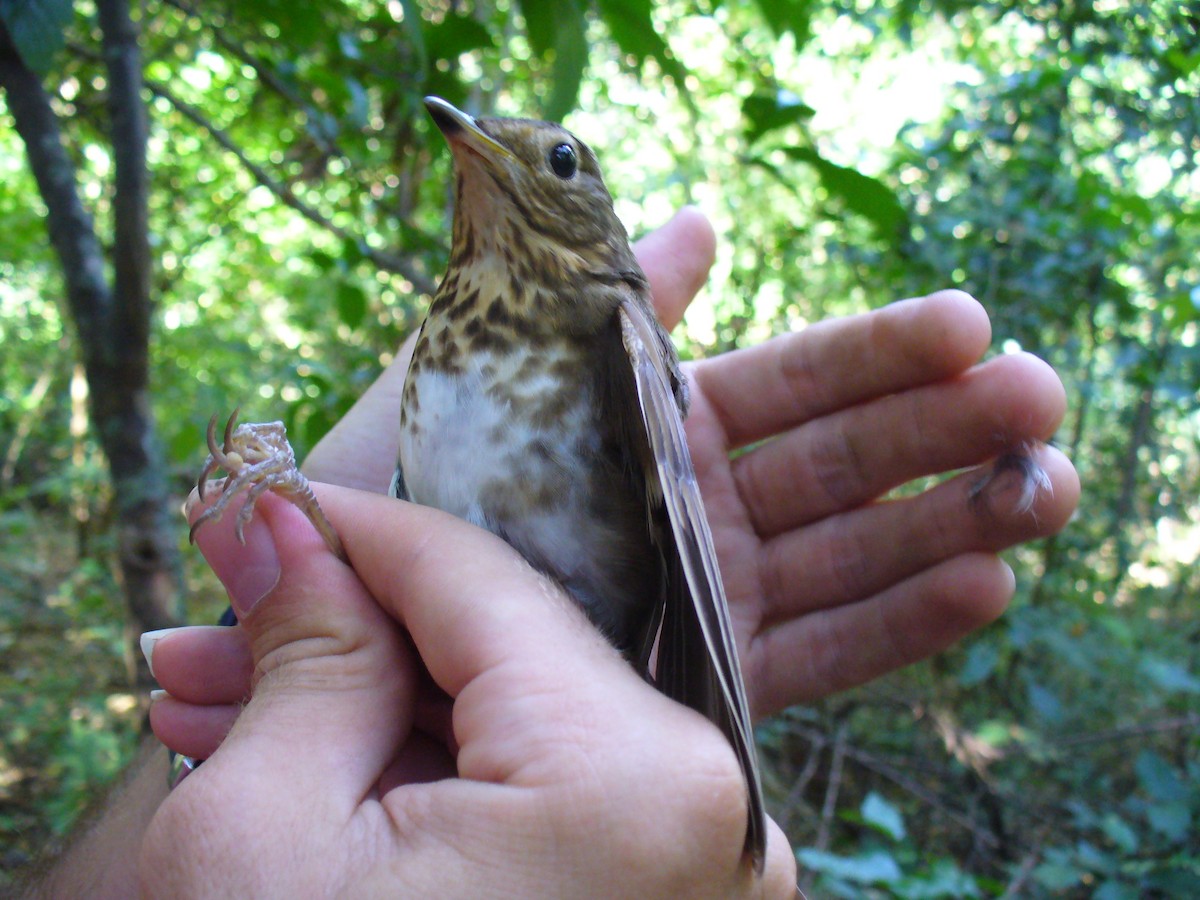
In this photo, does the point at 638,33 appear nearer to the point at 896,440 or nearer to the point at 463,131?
the point at 463,131

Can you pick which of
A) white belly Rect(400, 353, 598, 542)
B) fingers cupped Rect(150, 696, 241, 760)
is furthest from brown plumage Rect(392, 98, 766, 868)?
fingers cupped Rect(150, 696, 241, 760)

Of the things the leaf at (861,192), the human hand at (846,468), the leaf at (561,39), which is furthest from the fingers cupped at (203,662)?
the leaf at (861,192)

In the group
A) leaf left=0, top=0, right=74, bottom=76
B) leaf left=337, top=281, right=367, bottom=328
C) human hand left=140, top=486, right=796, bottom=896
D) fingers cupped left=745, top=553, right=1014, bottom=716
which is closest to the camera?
human hand left=140, top=486, right=796, bottom=896

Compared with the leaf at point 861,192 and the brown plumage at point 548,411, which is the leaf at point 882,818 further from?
the leaf at point 861,192

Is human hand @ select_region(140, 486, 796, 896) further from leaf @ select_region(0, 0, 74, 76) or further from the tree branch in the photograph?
the tree branch

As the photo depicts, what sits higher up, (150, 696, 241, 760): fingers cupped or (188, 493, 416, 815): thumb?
(188, 493, 416, 815): thumb

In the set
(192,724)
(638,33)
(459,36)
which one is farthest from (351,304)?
(192,724)

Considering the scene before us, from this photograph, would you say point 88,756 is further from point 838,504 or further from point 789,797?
point 838,504
